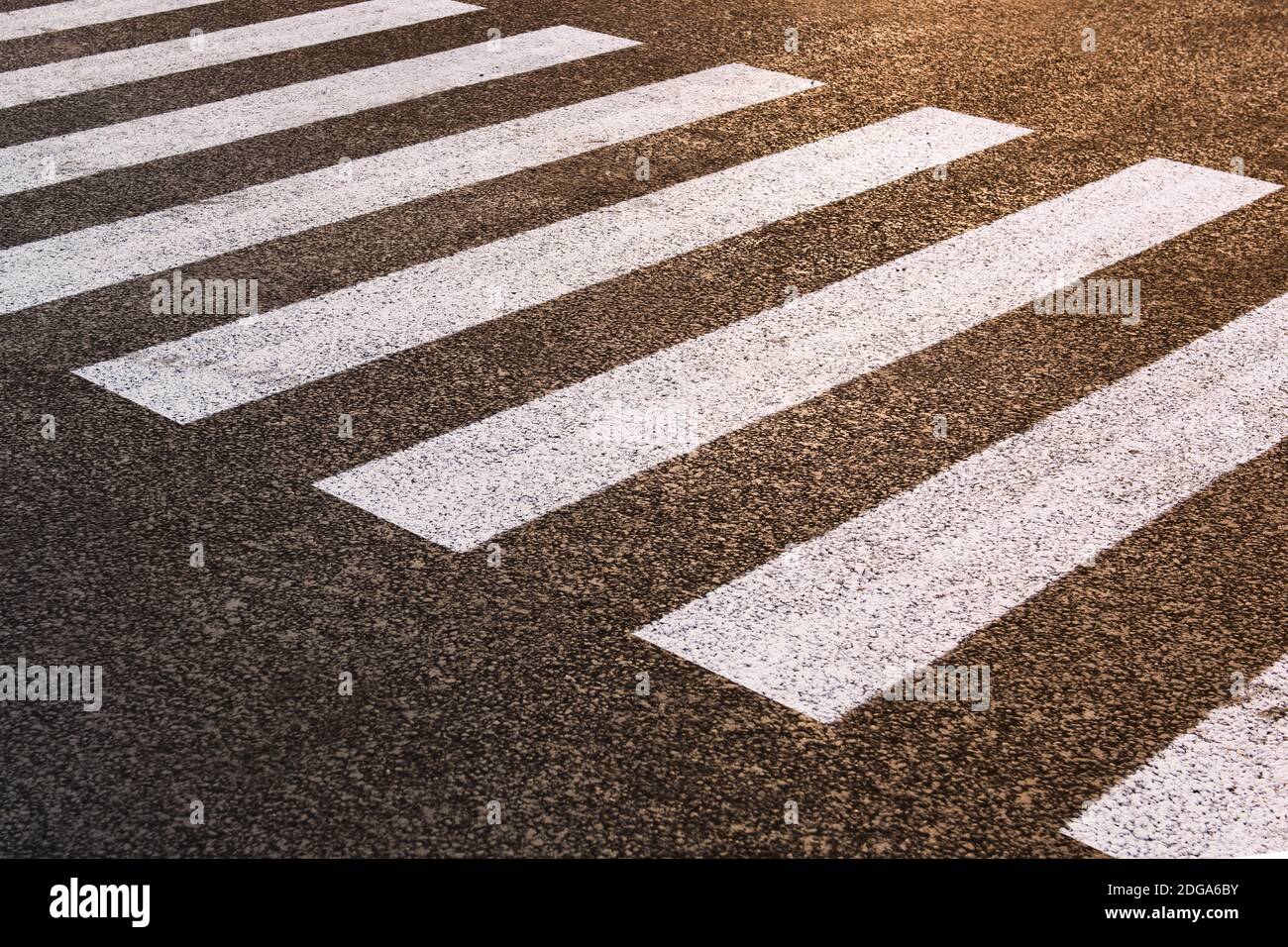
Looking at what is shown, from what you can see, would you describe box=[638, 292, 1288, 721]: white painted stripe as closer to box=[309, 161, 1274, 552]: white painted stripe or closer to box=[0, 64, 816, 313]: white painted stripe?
box=[309, 161, 1274, 552]: white painted stripe

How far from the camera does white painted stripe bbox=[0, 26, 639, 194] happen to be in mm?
6797

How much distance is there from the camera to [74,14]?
359 inches

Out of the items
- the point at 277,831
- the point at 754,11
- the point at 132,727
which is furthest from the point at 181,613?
the point at 754,11

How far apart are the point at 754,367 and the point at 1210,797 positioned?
226 centimetres

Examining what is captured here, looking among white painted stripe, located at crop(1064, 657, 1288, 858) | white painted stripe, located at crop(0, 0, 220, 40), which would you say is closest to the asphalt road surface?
white painted stripe, located at crop(1064, 657, 1288, 858)

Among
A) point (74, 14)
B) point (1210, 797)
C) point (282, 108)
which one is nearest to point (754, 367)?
point (1210, 797)

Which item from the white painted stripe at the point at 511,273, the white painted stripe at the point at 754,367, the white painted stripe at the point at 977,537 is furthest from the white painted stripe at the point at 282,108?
the white painted stripe at the point at 977,537

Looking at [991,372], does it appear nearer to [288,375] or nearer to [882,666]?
[882,666]

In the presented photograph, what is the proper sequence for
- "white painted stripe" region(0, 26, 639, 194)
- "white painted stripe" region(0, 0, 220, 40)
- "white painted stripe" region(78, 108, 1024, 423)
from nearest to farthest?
"white painted stripe" region(78, 108, 1024, 423)
"white painted stripe" region(0, 26, 639, 194)
"white painted stripe" region(0, 0, 220, 40)

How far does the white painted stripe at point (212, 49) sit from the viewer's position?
25.8 feet

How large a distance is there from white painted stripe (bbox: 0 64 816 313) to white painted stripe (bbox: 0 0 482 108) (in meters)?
1.90

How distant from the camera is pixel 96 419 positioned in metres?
4.69

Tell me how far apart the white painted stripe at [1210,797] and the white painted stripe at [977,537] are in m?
0.59

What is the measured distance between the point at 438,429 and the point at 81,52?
4.97 m
